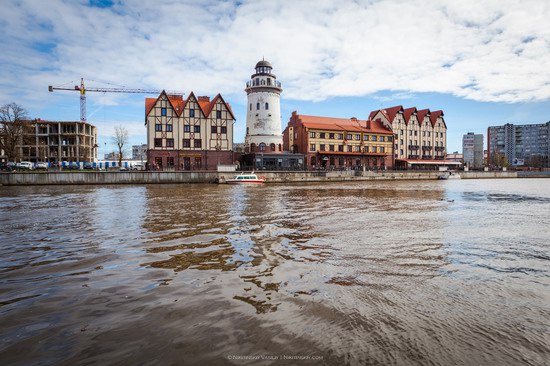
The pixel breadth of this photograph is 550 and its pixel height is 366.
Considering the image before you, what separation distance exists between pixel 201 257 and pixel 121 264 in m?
2.07

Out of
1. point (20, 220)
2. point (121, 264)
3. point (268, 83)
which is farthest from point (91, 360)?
point (268, 83)

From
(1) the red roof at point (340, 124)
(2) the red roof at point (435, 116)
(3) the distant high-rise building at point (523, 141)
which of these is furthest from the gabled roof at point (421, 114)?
(3) the distant high-rise building at point (523, 141)

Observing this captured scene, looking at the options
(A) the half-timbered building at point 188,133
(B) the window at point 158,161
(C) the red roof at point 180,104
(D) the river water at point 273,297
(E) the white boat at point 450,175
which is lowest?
(D) the river water at point 273,297

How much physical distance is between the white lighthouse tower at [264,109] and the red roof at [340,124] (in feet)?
31.2

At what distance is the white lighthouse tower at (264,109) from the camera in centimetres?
6700

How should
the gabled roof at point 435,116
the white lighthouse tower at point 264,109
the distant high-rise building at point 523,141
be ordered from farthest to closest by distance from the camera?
the distant high-rise building at point 523,141
the gabled roof at point 435,116
the white lighthouse tower at point 264,109

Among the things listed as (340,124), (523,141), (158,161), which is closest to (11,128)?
(158,161)

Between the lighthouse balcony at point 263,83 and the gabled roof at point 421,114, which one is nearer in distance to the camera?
the lighthouse balcony at point 263,83

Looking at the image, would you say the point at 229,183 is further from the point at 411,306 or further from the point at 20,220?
the point at 411,306

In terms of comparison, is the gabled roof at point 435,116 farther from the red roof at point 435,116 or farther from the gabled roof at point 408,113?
the gabled roof at point 408,113

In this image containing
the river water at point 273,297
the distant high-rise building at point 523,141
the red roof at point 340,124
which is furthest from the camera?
the distant high-rise building at point 523,141

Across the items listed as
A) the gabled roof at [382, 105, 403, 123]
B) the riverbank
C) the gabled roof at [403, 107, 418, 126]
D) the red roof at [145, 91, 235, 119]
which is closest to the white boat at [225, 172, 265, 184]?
the riverbank

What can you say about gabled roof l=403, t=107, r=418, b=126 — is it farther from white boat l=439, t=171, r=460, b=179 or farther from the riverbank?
the riverbank

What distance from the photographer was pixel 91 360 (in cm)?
435
